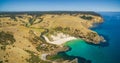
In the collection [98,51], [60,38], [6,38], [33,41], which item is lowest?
[98,51]

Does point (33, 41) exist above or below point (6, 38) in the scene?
below

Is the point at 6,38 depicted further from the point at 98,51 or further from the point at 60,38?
the point at 98,51

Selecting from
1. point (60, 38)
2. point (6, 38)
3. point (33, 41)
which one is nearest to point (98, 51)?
point (60, 38)

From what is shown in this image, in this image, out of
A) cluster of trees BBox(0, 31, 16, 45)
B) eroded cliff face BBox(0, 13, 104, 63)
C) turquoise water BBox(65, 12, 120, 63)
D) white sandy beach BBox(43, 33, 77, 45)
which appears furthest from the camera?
white sandy beach BBox(43, 33, 77, 45)

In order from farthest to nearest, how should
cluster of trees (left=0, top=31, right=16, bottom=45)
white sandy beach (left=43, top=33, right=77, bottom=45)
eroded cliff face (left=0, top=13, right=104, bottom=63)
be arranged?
white sandy beach (left=43, top=33, right=77, bottom=45)
cluster of trees (left=0, top=31, right=16, bottom=45)
eroded cliff face (left=0, top=13, right=104, bottom=63)

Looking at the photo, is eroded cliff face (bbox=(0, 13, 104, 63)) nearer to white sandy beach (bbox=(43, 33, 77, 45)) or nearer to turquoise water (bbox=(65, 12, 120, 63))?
white sandy beach (bbox=(43, 33, 77, 45))

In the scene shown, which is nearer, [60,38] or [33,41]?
[33,41]

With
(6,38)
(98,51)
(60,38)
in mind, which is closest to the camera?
(6,38)

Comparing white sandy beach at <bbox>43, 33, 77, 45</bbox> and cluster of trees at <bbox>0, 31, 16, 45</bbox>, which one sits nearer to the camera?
cluster of trees at <bbox>0, 31, 16, 45</bbox>

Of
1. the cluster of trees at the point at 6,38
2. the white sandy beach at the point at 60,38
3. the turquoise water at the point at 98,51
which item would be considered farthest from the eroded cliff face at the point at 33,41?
the turquoise water at the point at 98,51

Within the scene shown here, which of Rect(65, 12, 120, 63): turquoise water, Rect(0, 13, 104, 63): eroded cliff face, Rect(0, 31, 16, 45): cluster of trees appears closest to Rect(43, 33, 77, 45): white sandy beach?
Rect(0, 13, 104, 63): eroded cliff face

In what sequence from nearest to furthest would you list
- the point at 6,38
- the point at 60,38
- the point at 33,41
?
the point at 6,38 → the point at 33,41 → the point at 60,38

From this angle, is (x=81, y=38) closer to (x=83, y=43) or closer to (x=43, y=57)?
(x=83, y=43)
